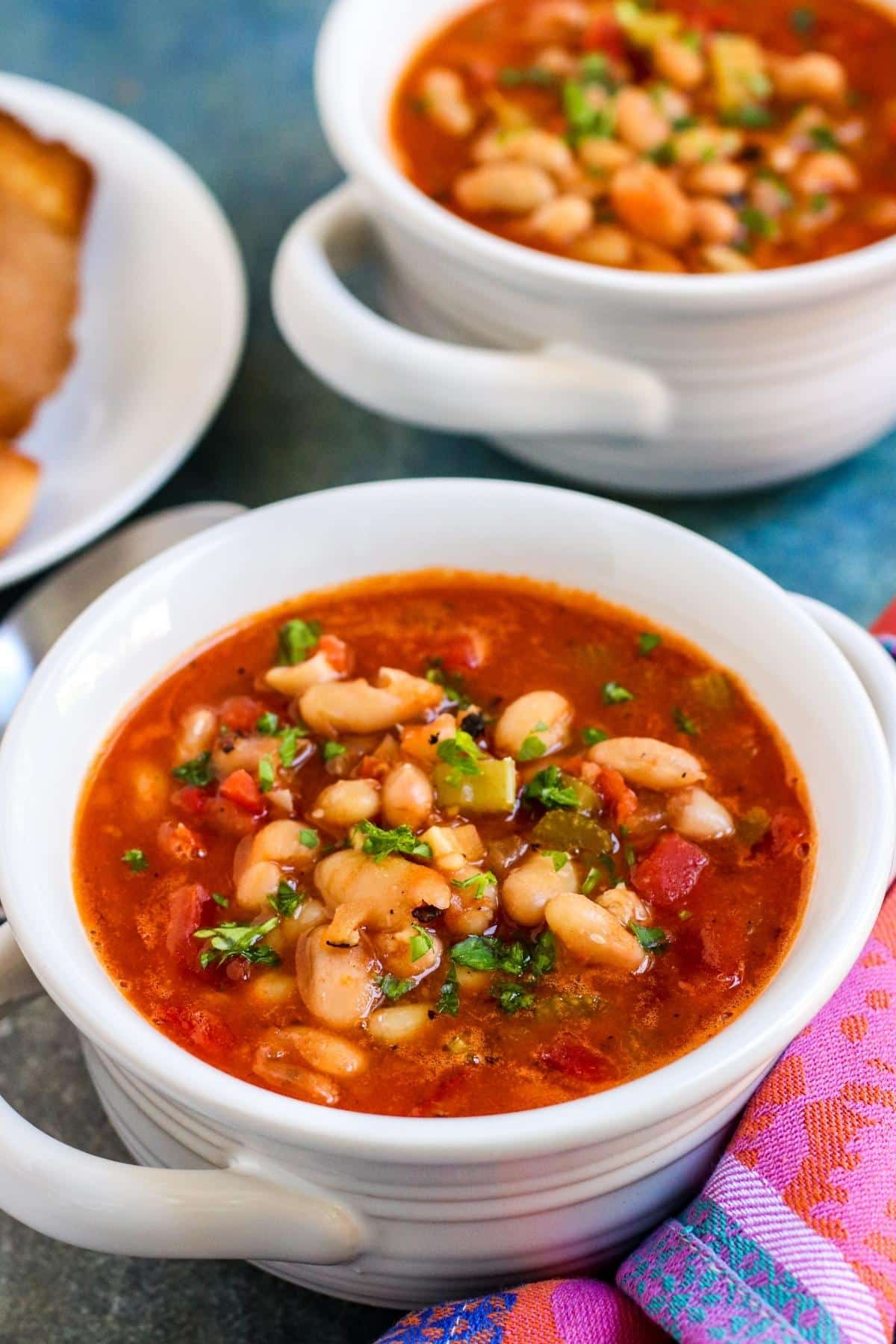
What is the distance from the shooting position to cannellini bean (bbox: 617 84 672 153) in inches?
115

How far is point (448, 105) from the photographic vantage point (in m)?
3.08

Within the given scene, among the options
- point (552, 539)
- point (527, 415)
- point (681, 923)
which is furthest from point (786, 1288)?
point (527, 415)

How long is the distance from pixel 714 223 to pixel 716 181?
133 millimetres

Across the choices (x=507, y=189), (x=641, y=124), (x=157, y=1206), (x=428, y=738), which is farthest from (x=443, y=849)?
(x=641, y=124)

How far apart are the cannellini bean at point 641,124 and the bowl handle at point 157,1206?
81.0 inches

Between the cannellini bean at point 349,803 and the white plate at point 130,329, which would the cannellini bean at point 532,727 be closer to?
the cannellini bean at point 349,803

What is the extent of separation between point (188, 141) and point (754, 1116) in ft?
9.22

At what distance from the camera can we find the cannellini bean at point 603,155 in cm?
287

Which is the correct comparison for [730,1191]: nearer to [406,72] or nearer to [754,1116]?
[754,1116]

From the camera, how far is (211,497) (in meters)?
2.97

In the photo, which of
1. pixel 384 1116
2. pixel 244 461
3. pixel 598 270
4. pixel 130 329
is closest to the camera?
pixel 384 1116

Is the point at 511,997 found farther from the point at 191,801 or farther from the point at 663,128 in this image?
the point at 663,128

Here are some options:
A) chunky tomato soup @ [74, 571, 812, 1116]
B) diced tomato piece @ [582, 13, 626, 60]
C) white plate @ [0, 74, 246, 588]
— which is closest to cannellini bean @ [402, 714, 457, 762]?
chunky tomato soup @ [74, 571, 812, 1116]

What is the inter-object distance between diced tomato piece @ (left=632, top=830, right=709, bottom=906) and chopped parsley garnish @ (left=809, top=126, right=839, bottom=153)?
170 centimetres
